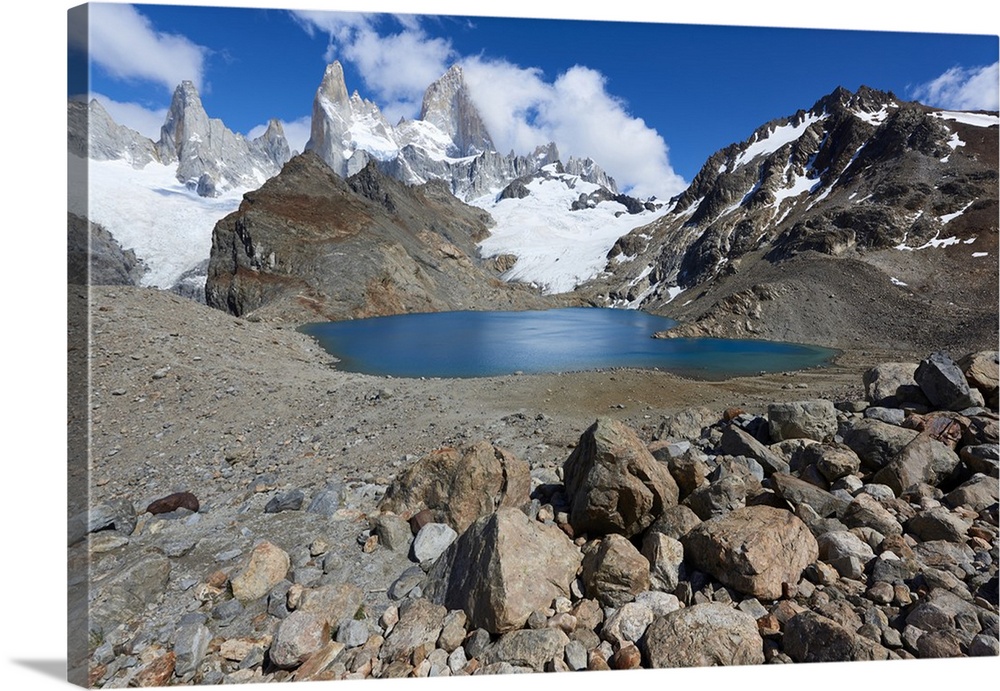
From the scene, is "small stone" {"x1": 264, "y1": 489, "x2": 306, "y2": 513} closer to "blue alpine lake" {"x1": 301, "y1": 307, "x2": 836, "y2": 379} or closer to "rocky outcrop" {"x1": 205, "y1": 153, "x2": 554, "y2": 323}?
"blue alpine lake" {"x1": 301, "y1": 307, "x2": 836, "y2": 379}

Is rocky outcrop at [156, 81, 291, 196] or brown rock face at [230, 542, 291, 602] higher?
rocky outcrop at [156, 81, 291, 196]

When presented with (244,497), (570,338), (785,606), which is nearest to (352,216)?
(570,338)

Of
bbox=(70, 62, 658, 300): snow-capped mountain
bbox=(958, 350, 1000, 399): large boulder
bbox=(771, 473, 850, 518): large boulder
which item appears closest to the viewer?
bbox=(771, 473, 850, 518): large boulder

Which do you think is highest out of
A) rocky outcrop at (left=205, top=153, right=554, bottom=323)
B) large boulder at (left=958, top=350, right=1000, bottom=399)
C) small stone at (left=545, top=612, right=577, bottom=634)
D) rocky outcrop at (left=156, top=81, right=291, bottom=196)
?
rocky outcrop at (left=156, top=81, right=291, bottom=196)

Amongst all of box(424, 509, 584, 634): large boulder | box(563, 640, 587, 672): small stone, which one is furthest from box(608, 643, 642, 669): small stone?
box(424, 509, 584, 634): large boulder

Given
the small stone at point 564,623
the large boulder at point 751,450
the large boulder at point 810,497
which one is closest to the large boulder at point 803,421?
the large boulder at point 751,450

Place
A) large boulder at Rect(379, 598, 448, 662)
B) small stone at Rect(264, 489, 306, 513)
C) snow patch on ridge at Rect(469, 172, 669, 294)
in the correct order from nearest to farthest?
large boulder at Rect(379, 598, 448, 662) → small stone at Rect(264, 489, 306, 513) → snow patch on ridge at Rect(469, 172, 669, 294)

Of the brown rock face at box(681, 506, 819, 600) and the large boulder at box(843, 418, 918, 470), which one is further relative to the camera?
the large boulder at box(843, 418, 918, 470)
